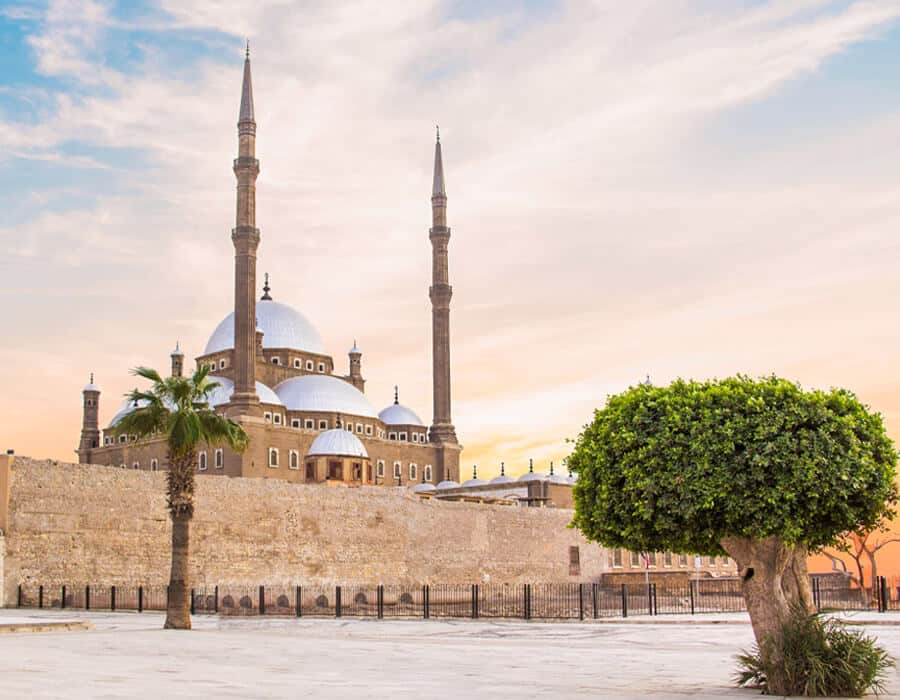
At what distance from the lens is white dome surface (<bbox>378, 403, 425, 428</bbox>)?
62906 millimetres

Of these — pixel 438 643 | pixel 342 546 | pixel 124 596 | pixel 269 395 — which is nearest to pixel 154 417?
pixel 438 643

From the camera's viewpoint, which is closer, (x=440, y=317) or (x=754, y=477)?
(x=754, y=477)

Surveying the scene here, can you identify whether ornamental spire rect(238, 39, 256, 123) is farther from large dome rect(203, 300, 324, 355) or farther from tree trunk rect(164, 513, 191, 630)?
tree trunk rect(164, 513, 191, 630)

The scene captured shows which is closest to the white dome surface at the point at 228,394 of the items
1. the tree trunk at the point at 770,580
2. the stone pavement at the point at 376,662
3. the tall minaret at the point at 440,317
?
the tall minaret at the point at 440,317

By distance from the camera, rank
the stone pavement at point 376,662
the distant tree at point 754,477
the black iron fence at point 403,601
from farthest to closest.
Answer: the black iron fence at point 403,601, the distant tree at point 754,477, the stone pavement at point 376,662

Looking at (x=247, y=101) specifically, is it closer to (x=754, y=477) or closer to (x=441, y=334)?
(x=441, y=334)

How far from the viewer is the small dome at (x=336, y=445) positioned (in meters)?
50.0

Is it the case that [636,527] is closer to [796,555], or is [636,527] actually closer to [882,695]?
[796,555]

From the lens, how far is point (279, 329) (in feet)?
196

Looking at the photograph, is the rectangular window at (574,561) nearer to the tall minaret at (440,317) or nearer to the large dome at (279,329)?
the tall minaret at (440,317)

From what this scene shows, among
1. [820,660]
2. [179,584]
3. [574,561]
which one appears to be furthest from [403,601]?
[820,660]

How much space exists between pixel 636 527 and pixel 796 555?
1476 mm

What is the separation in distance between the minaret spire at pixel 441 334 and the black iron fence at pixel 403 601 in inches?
719

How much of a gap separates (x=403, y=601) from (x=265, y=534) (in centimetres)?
551
